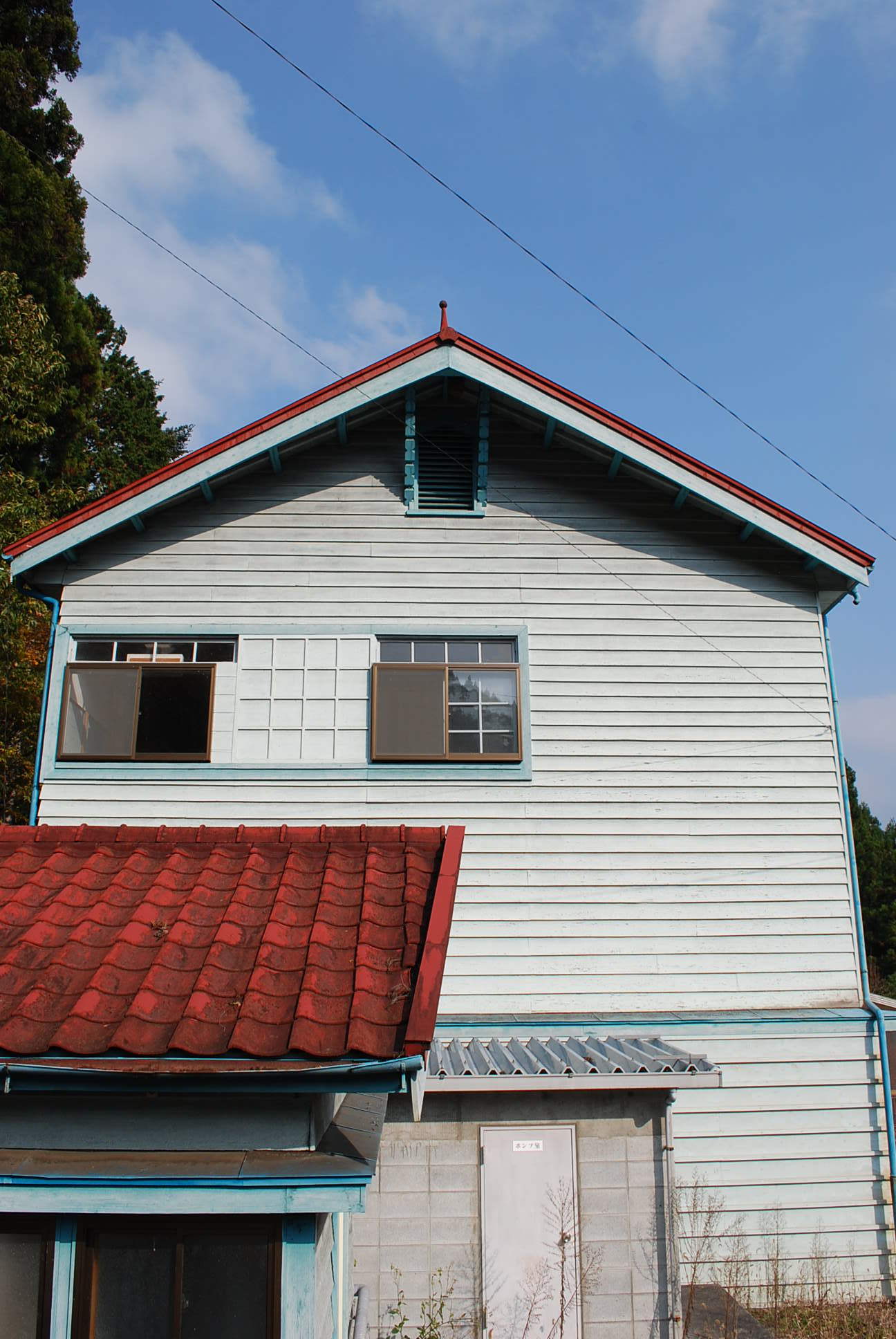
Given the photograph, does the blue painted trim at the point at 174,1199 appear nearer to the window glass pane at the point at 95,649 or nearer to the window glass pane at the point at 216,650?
the window glass pane at the point at 216,650

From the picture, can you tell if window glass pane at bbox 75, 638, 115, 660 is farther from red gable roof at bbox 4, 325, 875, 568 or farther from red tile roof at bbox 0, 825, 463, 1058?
red tile roof at bbox 0, 825, 463, 1058

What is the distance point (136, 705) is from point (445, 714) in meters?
3.26

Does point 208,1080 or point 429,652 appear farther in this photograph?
point 429,652

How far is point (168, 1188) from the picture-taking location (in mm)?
3994

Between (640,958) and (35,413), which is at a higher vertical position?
(35,413)

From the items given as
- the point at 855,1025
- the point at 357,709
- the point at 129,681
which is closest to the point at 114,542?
the point at 129,681

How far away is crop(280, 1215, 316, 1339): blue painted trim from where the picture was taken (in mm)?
4000

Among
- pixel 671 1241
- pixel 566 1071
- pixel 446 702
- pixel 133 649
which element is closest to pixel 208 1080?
pixel 566 1071

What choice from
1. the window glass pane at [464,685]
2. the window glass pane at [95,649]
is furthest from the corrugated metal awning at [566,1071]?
the window glass pane at [95,649]

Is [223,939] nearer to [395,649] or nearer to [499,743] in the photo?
[499,743]

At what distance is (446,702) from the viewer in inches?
412

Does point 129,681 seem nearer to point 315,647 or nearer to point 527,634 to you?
point 315,647

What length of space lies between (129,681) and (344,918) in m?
6.37

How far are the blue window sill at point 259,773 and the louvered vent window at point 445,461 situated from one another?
2.96 meters
